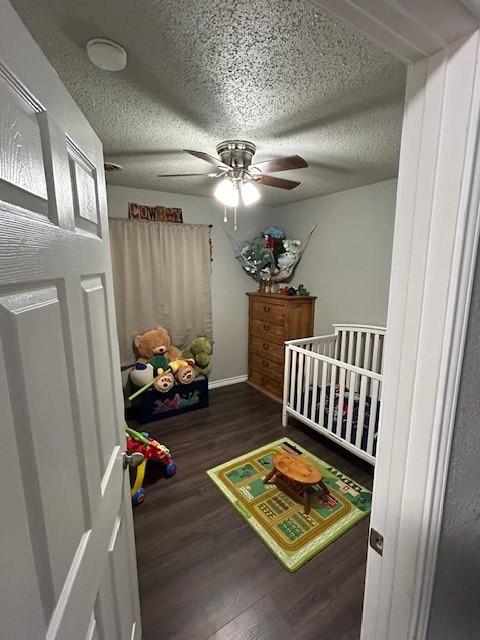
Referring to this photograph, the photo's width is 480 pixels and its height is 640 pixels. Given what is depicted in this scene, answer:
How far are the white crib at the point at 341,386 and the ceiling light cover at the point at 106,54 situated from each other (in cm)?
223

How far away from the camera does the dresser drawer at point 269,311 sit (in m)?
3.45

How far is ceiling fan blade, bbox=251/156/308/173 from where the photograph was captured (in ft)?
5.62

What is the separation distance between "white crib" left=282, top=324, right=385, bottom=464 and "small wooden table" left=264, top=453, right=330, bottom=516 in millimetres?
480

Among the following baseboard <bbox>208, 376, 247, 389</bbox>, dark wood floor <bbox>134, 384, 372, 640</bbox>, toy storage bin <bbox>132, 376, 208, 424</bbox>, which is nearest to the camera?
dark wood floor <bbox>134, 384, 372, 640</bbox>

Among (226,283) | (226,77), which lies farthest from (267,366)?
(226,77)

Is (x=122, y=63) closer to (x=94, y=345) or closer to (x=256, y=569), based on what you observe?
(x=94, y=345)

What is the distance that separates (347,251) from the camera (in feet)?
10.4

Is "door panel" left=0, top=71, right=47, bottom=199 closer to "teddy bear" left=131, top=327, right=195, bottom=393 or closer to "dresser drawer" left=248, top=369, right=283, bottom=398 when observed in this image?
"teddy bear" left=131, top=327, right=195, bottom=393

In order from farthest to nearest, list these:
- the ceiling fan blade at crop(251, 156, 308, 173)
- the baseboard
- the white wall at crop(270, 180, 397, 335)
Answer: the baseboard
the white wall at crop(270, 180, 397, 335)
the ceiling fan blade at crop(251, 156, 308, 173)

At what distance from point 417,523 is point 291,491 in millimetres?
1573

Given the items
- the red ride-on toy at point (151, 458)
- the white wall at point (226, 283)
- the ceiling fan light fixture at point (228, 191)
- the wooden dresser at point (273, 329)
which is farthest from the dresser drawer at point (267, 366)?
the ceiling fan light fixture at point (228, 191)

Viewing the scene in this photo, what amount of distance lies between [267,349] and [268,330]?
0.24 m

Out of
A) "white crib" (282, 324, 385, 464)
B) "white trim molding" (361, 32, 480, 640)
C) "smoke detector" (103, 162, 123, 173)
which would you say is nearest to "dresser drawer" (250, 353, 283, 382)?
"white crib" (282, 324, 385, 464)

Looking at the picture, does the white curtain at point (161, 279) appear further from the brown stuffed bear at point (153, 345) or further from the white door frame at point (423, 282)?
the white door frame at point (423, 282)
